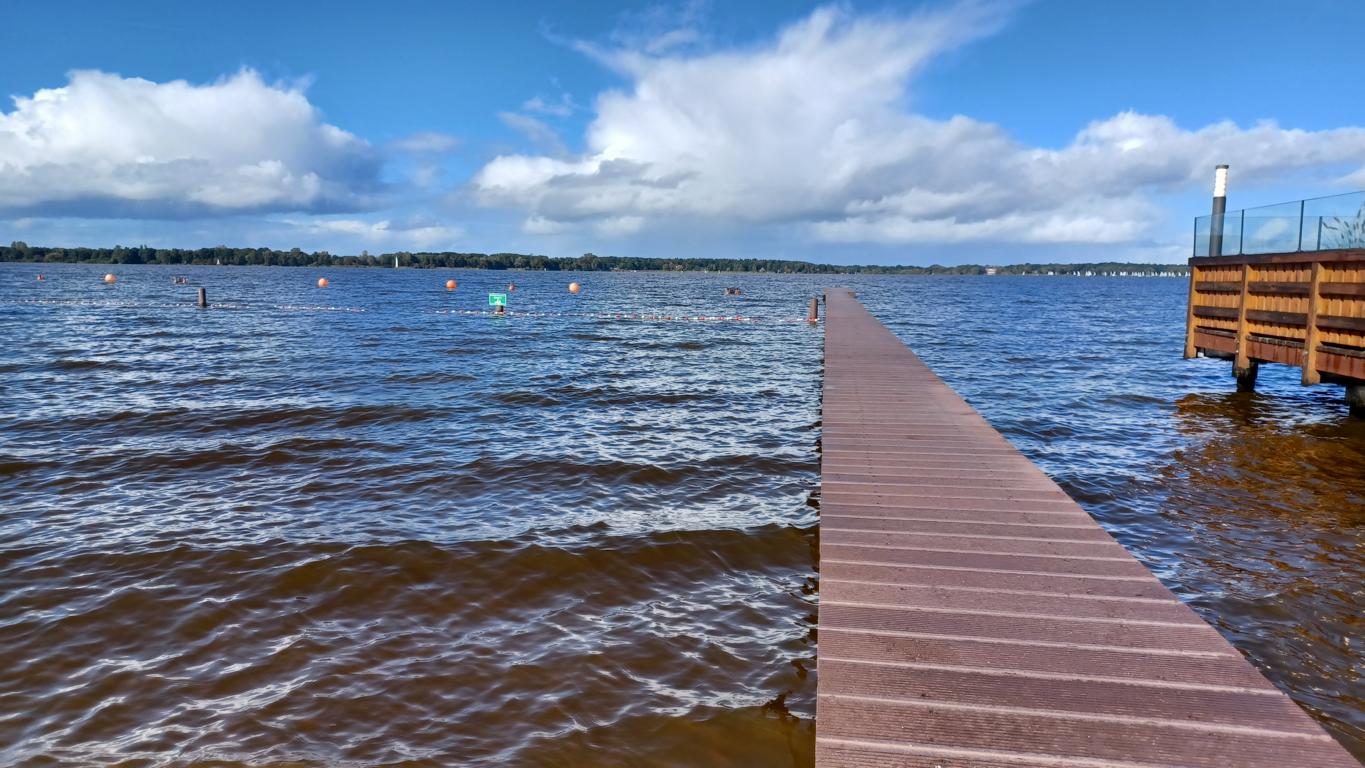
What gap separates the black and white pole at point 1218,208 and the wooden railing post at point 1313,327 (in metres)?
4.39

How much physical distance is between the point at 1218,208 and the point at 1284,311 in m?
3.95

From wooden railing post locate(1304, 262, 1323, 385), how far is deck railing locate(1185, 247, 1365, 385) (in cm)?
1

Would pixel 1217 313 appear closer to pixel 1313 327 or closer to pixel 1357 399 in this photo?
pixel 1357 399

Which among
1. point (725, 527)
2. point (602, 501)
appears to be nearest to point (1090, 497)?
point (725, 527)

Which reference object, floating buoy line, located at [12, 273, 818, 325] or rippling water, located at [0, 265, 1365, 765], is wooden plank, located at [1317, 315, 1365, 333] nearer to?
rippling water, located at [0, 265, 1365, 765]

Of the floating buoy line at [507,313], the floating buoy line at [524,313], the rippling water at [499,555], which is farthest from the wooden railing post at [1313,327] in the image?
the floating buoy line at [507,313]

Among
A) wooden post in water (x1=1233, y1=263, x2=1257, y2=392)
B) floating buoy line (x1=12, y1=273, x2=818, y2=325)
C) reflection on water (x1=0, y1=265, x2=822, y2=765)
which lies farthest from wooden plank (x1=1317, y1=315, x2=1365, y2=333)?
floating buoy line (x1=12, y1=273, x2=818, y2=325)

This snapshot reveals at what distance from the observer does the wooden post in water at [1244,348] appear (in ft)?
51.6

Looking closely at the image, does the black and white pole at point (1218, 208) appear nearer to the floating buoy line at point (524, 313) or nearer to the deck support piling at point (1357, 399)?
the deck support piling at point (1357, 399)

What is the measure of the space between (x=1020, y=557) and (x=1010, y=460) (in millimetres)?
3061

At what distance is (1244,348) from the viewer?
16.0 metres

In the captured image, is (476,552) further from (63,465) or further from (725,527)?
(63,465)

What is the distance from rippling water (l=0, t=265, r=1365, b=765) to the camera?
4.75 meters

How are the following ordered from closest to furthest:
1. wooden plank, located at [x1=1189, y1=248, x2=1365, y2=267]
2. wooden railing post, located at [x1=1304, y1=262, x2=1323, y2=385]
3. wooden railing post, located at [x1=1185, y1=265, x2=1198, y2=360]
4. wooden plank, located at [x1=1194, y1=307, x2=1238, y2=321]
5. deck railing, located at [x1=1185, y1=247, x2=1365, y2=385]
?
wooden plank, located at [x1=1189, y1=248, x2=1365, y2=267]
deck railing, located at [x1=1185, y1=247, x2=1365, y2=385]
wooden railing post, located at [x1=1304, y1=262, x2=1323, y2=385]
wooden plank, located at [x1=1194, y1=307, x2=1238, y2=321]
wooden railing post, located at [x1=1185, y1=265, x2=1198, y2=360]
